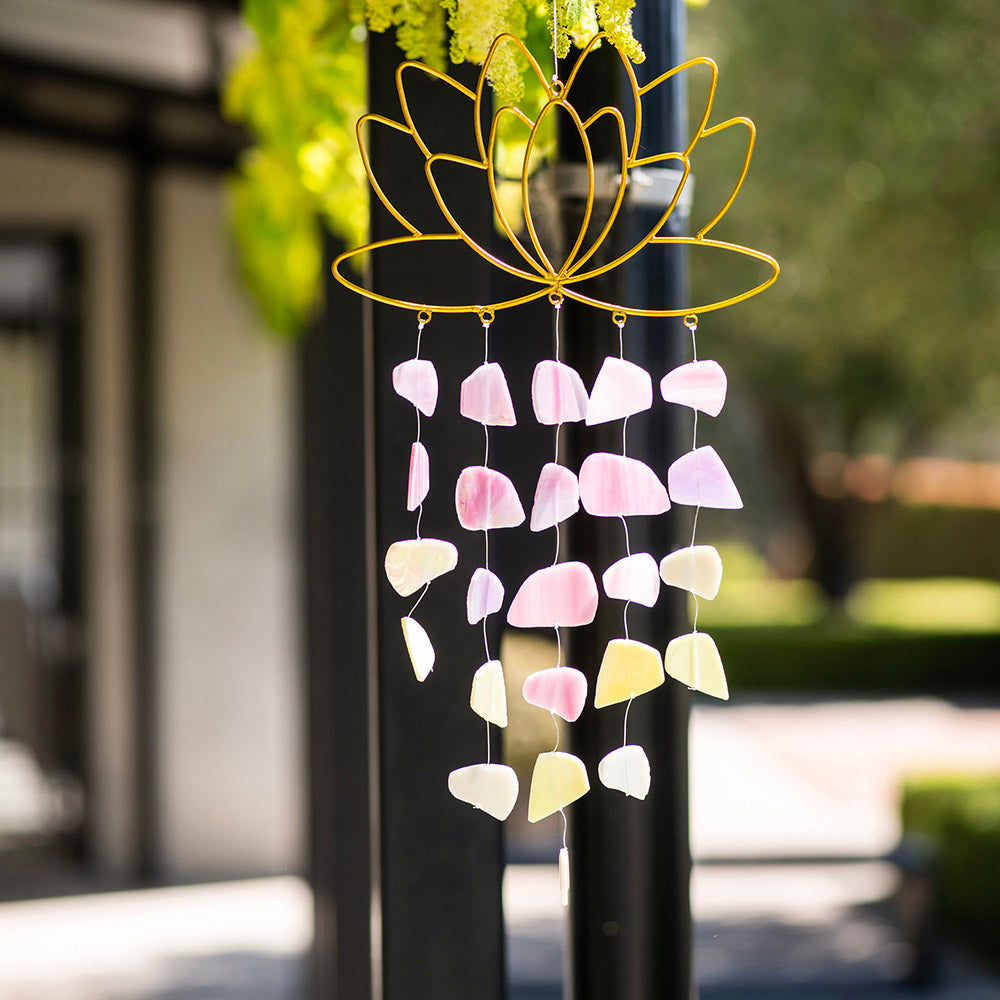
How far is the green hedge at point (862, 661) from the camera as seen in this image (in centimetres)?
1088

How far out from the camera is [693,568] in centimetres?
77

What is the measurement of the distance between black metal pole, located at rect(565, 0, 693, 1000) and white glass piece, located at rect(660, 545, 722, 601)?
0.19m

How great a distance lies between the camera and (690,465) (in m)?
0.75

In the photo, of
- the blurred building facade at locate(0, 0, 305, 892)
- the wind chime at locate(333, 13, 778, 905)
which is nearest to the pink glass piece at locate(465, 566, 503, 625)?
the wind chime at locate(333, 13, 778, 905)

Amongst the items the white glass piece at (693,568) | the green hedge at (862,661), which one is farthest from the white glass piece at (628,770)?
the green hedge at (862,661)

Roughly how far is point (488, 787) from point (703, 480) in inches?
9.3

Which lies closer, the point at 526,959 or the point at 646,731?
the point at 646,731

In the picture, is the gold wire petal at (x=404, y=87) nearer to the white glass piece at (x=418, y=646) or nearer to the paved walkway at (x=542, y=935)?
the white glass piece at (x=418, y=646)

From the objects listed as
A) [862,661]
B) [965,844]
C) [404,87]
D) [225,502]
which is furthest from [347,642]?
[862,661]

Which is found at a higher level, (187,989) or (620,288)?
(620,288)

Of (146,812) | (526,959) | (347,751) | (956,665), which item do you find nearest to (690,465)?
(347,751)

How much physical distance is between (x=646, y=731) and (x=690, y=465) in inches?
12.5

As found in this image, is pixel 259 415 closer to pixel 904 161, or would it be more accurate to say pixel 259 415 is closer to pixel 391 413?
pixel 904 161

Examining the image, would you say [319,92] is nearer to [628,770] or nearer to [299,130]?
[299,130]
